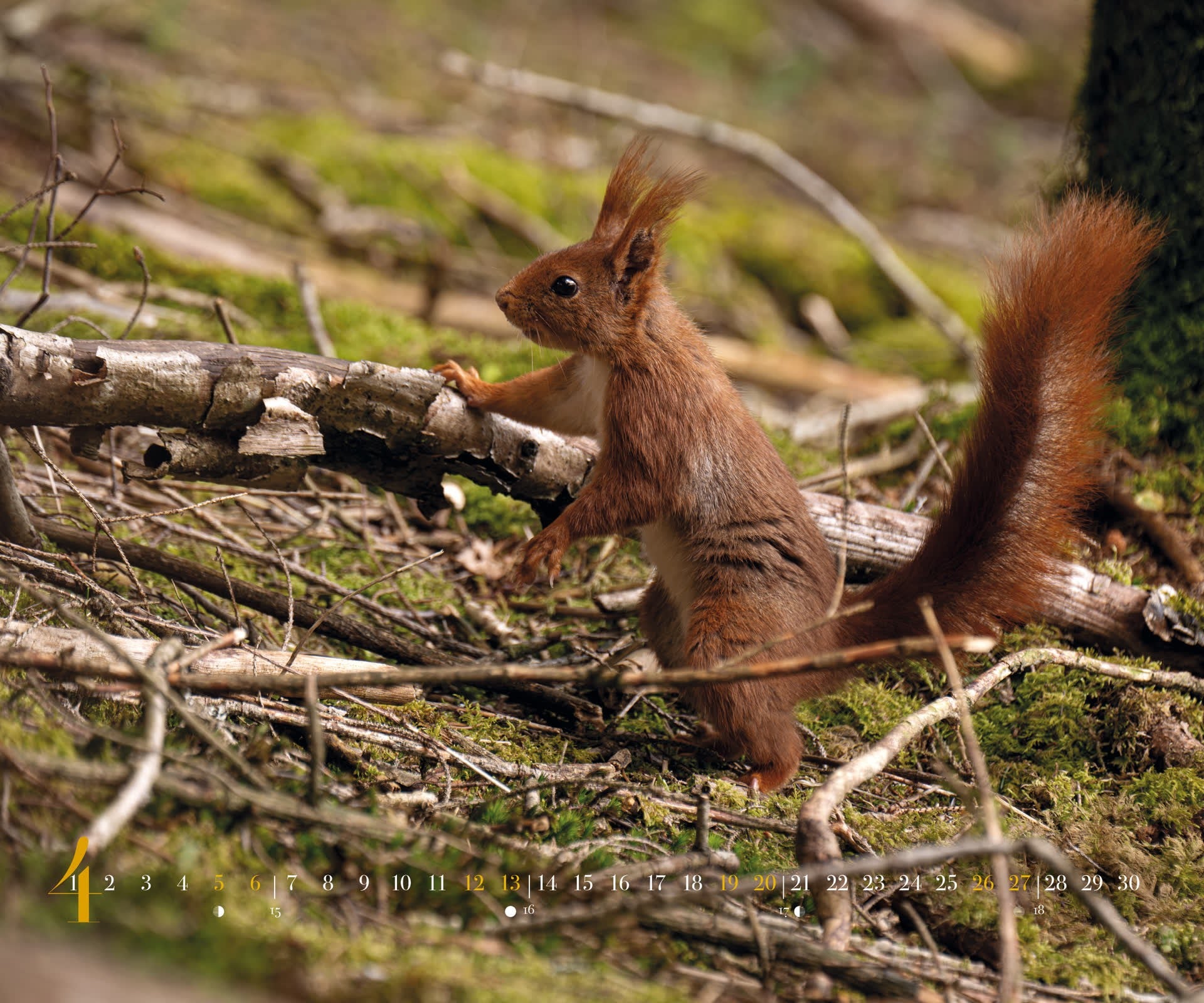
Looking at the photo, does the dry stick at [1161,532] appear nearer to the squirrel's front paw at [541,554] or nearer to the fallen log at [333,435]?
the fallen log at [333,435]

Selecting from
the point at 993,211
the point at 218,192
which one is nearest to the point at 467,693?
the point at 218,192

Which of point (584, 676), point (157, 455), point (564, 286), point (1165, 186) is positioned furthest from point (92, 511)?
point (1165, 186)

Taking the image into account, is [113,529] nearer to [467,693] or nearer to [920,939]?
[467,693]

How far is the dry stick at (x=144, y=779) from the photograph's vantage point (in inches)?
59.3

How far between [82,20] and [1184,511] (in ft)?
29.6

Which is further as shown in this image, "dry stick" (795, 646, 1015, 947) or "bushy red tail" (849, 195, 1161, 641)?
"bushy red tail" (849, 195, 1161, 641)

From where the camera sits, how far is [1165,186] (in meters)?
3.90

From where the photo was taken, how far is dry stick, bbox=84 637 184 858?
151 centimetres

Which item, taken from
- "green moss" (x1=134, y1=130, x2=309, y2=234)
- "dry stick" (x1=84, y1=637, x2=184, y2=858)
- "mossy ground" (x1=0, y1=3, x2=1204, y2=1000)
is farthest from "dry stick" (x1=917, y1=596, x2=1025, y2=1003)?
"green moss" (x1=134, y1=130, x2=309, y2=234)

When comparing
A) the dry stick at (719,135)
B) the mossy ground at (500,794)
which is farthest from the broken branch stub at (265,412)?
the dry stick at (719,135)

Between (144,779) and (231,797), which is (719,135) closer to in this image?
(231,797)

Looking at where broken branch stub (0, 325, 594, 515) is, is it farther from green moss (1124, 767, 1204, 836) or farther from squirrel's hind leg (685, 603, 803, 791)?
green moss (1124, 767, 1204, 836)

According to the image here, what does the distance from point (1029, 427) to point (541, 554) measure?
146 cm

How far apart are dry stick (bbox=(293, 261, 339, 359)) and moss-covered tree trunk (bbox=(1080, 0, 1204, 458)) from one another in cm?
330
